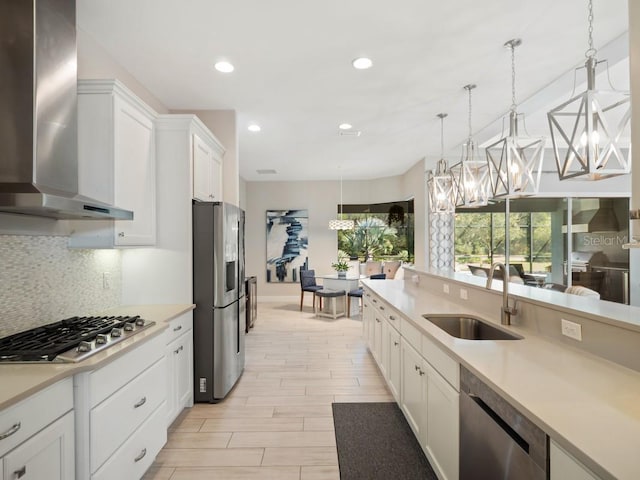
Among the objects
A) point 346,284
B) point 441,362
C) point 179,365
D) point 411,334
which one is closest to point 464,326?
point 411,334

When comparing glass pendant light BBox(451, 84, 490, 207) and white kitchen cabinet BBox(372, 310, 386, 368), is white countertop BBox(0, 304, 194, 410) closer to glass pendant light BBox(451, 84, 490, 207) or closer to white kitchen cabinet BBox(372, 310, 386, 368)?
white kitchen cabinet BBox(372, 310, 386, 368)

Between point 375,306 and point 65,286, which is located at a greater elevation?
point 65,286

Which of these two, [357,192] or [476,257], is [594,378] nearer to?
[476,257]

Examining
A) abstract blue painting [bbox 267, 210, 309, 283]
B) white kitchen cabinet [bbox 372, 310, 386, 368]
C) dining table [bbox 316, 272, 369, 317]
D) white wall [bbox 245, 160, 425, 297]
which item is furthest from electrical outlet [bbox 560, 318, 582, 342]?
abstract blue painting [bbox 267, 210, 309, 283]

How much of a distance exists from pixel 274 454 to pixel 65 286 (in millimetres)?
1753

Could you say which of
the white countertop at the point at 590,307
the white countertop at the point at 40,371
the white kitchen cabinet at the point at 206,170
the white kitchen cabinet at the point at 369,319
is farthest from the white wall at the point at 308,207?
the white countertop at the point at 40,371

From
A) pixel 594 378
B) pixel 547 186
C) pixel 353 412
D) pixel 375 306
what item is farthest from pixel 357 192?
pixel 594 378

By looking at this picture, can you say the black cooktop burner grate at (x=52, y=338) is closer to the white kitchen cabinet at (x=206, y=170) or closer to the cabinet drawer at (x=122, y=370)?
the cabinet drawer at (x=122, y=370)

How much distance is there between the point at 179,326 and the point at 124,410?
3.19 feet

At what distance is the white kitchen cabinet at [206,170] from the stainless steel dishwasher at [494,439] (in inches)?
102

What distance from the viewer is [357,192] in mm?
8281

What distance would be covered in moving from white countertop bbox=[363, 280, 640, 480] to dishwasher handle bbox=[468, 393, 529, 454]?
13cm

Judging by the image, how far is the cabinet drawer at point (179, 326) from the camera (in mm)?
2520

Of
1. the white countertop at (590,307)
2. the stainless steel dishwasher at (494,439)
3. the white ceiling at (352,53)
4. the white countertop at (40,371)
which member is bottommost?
the stainless steel dishwasher at (494,439)
